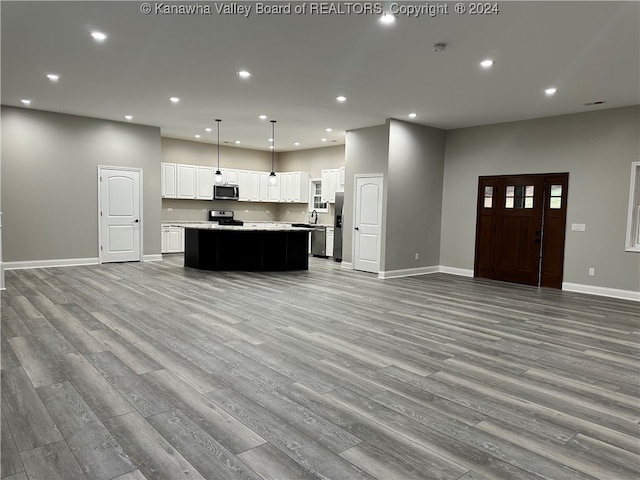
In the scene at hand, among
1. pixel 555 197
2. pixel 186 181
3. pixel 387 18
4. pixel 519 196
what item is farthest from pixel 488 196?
pixel 186 181

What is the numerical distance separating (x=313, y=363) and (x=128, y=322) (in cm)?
227

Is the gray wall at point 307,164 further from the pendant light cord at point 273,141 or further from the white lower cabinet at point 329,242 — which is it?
the white lower cabinet at point 329,242

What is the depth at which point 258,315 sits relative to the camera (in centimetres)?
509

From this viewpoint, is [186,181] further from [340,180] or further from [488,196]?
[488,196]

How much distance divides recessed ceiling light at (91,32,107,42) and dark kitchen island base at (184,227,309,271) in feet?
14.1

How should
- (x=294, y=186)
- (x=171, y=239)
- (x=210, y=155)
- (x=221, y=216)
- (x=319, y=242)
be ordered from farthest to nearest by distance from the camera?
(x=294, y=186)
(x=221, y=216)
(x=210, y=155)
(x=319, y=242)
(x=171, y=239)

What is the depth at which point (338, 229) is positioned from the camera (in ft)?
34.3

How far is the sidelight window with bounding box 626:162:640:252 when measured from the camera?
21.9ft

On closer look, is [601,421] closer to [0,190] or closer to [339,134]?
[339,134]

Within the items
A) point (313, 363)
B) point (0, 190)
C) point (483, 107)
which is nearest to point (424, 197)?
point (483, 107)

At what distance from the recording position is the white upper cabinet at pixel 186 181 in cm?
1105

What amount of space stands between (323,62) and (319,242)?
6.71 m

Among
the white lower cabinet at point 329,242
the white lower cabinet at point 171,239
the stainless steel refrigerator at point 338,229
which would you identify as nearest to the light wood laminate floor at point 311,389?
the stainless steel refrigerator at point 338,229

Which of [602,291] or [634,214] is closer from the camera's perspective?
[634,214]
